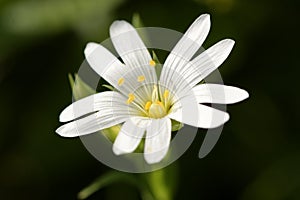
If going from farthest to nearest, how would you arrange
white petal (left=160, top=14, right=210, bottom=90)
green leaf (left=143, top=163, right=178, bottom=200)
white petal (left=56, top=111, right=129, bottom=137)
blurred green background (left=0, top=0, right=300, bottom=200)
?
blurred green background (left=0, top=0, right=300, bottom=200), green leaf (left=143, top=163, right=178, bottom=200), white petal (left=160, top=14, right=210, bottom=90), white petal (left=56, top=111, right=129, bottom=137)

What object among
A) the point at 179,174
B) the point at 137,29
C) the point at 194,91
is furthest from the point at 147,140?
the point at 179,174

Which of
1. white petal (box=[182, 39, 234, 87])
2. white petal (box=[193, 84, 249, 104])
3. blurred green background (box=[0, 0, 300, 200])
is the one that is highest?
white petal (box=[182, 39, 234, 87])

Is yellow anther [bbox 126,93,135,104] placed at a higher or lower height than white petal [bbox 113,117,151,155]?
higher

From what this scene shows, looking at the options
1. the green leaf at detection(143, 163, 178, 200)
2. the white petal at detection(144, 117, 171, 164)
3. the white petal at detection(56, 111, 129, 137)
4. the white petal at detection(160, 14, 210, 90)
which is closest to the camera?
the white petal at detection(144, 117, 171, 164)

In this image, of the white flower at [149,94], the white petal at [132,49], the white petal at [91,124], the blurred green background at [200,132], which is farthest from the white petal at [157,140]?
the blurred green background at [200,132]

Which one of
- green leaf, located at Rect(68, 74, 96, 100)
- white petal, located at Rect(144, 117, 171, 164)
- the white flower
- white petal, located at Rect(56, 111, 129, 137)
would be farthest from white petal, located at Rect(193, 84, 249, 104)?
green leaf, located at Rect(68, 74, 96, 100)

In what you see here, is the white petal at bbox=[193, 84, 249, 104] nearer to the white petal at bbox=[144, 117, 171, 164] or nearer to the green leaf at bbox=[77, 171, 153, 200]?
the white petal at bbox=[144, 117, 171, 164]
